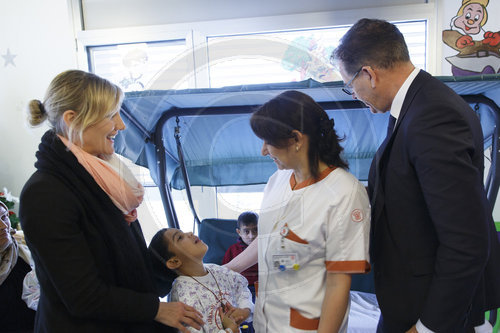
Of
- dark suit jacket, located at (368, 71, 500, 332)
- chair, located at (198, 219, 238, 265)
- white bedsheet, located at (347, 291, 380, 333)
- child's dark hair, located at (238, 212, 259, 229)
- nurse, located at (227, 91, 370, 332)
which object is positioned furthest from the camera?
white bedsheet, located at (347, 291, 380, 333)

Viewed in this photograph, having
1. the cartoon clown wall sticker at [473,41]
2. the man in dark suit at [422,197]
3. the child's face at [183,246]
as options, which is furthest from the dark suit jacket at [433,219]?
the cartoon clown wall sticker at [473,41]

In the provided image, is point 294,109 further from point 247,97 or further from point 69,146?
point 69,146

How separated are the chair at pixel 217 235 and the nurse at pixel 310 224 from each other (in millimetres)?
464

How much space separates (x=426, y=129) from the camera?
80 centimetres

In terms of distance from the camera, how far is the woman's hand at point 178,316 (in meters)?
0.95

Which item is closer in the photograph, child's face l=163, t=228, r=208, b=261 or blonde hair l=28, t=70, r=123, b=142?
blonde hair l=28, t=70, r=123, b=142

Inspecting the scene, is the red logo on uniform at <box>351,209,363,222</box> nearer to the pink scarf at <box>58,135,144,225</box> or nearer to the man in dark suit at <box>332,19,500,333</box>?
the man in dark suit at <box>332,19,500,333</box>

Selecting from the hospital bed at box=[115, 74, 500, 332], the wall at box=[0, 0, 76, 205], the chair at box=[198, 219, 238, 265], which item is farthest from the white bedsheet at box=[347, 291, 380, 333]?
the wall at box=[0, 0, 76, 205]

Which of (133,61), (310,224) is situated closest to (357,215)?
(310,224)

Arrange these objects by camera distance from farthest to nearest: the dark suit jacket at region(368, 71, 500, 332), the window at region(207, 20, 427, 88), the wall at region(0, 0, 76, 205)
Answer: the wall at region(0, 0, 76, 205), the window at region(207, 20, 427, 88), the dark suit jacket at region(368, 71, 500, 332)

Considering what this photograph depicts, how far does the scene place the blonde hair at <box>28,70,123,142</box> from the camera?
0.88 meters

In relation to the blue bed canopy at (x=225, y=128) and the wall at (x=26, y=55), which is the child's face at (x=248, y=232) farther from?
the wall at (x=26, y=55)

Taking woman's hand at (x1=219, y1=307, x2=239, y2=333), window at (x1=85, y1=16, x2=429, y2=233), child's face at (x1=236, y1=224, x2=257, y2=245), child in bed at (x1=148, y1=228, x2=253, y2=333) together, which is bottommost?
woman's hand at (x1=219, y1=307, x2=239, y2=333)

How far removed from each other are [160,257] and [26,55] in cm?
294
